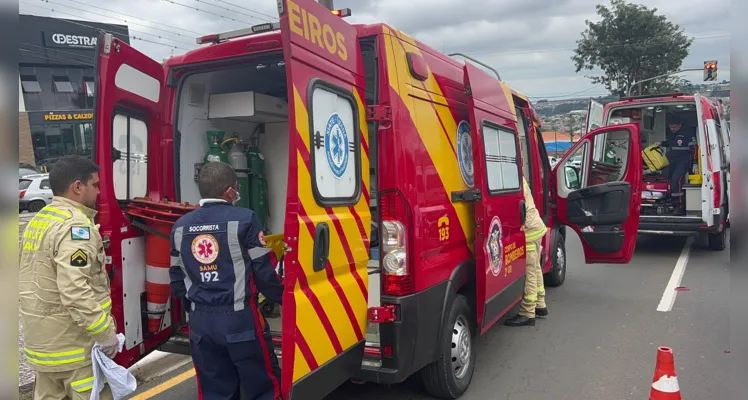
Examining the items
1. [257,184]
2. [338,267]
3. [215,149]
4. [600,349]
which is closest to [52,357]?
[338,267]

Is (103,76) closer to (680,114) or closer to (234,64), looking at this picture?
(234,64)

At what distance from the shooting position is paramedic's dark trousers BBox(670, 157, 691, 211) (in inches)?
410

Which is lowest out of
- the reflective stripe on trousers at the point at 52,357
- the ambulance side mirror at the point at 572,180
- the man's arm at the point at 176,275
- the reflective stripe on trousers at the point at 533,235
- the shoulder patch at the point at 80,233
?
the reflective stripe on trousers at the point at 52,357

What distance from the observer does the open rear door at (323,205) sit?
262 centimetres

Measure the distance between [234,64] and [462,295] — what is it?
230 cm

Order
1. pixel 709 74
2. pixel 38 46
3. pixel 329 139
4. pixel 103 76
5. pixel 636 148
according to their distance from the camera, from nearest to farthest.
→ pixel 329 139 < pixel 103 76 < pixel 636 148 < pixel 709 74 < pixel 38 46

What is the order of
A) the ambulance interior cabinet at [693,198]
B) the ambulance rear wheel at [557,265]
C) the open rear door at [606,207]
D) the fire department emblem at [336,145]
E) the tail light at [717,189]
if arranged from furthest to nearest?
the ambulance interior cabinet at [693,198] → the tail light at [717,189] → the ambulance rear wheel at [557,265] → the open rear door at [606,207] → the fire department emblem at [336,145]

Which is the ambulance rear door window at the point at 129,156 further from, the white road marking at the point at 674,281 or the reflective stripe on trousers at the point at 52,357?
the white road marking at the point at 674,281

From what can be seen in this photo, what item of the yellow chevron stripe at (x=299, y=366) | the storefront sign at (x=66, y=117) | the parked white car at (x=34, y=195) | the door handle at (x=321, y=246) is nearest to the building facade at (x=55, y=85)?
the storefront sign at (x=66, y=117)

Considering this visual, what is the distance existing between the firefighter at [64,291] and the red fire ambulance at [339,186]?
22.4 inches

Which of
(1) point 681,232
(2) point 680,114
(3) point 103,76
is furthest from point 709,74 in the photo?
(3) point 103,76

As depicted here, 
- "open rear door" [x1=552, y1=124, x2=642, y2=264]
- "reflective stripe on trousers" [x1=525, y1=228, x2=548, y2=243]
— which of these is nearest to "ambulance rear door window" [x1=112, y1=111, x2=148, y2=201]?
"reflective stripe on trousers" [x1=525, y1=228, x2=548, y2=243]

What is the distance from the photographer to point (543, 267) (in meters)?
6.53

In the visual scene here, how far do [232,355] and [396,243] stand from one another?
1.12 metres
